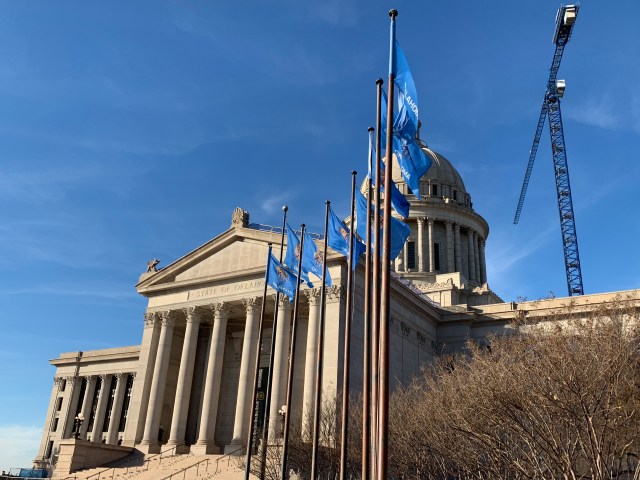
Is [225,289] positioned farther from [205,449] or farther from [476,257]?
[476,257]

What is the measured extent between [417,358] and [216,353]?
55.4 feet

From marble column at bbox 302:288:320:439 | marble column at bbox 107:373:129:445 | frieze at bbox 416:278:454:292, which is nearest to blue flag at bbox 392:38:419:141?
marble column at bbox 302:288:320:439

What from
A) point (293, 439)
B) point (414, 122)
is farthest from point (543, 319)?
point (414, 122)

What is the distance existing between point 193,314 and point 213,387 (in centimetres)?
666

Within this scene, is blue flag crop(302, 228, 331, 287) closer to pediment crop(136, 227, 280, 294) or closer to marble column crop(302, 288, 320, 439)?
marble column crop(302, 288, 320, 439)

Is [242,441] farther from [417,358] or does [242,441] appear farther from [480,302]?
[480,302]

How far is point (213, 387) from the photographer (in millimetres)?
45969

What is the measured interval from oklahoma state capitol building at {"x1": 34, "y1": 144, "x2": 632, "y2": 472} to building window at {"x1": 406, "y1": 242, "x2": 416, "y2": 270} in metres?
5.88

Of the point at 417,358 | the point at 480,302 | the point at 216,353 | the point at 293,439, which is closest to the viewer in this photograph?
the point at 293,439

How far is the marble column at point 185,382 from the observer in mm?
45719

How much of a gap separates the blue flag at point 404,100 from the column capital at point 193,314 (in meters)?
34.8

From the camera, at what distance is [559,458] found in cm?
2019

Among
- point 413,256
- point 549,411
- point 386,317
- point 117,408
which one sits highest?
point 413,256

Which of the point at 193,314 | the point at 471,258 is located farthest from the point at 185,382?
the point at 471,258
